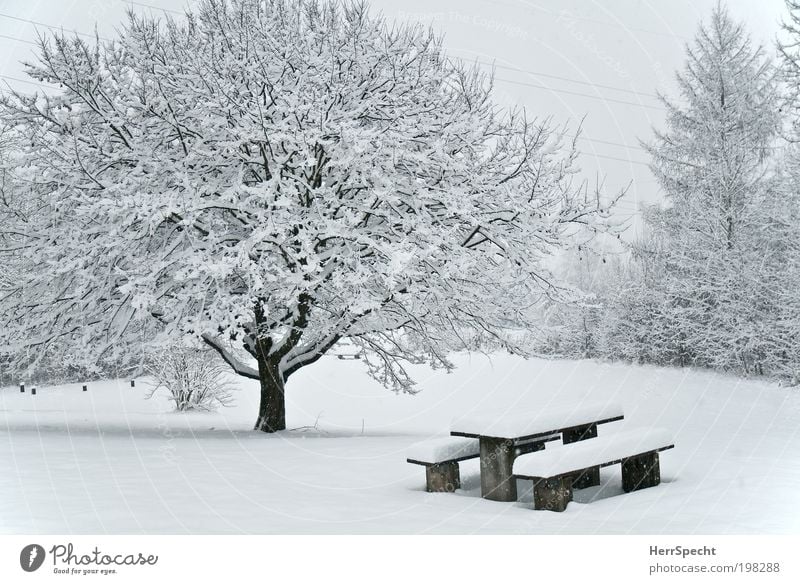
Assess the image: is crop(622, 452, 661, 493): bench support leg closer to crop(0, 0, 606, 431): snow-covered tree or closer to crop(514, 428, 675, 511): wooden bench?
crop(514, 428, 675, 511): wooden bench

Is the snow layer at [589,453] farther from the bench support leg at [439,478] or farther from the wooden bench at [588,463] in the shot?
the bench support leg at [439,478]

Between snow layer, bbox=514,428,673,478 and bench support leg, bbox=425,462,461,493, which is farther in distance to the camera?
bench support leg, bbox=425,462,461,493

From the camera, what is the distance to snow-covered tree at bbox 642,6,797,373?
15945mm

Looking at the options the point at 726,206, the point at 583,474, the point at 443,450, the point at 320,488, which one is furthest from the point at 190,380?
the point at 726,206

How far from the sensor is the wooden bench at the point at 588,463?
484cm

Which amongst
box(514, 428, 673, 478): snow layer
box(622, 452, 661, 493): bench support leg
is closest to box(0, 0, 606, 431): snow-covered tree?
box(514, 428, 673, 478): snow layer

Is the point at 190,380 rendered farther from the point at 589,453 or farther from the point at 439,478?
the point at 589,453

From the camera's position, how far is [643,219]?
18.9m

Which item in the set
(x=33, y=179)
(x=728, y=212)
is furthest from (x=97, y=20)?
(x=728, y=212)

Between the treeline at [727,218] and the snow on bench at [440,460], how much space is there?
967 cm

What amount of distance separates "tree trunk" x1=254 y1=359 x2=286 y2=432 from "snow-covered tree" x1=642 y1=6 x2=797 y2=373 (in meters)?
10.7

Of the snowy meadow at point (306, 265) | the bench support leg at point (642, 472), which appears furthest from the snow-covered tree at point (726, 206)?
the bench support leg at point (642, 472)
